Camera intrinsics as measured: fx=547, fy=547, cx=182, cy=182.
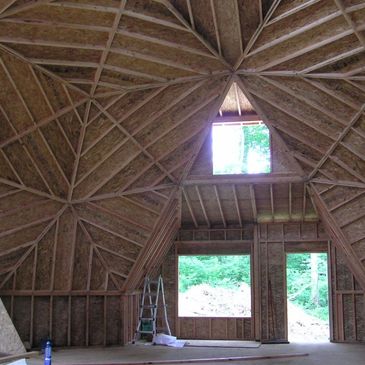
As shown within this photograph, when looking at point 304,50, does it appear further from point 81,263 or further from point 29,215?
point 81,263

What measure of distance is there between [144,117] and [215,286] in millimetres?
15452

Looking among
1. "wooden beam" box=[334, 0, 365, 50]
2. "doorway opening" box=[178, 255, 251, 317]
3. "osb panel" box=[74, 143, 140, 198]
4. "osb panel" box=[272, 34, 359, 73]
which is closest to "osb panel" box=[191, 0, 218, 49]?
"osb panel" box=[272, 34, 359, 73]

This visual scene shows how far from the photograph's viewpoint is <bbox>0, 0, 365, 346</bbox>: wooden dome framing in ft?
34.1

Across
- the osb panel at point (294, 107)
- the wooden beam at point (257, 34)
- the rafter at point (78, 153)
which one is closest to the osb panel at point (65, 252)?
the rafter at point (78, 153)

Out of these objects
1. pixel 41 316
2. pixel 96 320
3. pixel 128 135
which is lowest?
pixel 96 320

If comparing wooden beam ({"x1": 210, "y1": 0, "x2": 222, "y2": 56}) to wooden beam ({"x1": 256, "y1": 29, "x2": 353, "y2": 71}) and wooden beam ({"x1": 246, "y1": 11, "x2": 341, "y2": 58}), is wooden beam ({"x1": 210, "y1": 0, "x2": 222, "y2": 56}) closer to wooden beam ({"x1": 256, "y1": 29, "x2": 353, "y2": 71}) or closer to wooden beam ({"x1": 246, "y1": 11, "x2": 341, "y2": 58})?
wooden beam ({"x1": 246, "y1": 11, "x2": 341, "y2": 58})

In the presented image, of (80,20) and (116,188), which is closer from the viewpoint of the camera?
(80,20)

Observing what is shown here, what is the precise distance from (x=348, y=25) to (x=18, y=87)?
6.81 metres

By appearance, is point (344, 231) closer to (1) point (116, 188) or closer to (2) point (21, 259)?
(1) point (116, 188)

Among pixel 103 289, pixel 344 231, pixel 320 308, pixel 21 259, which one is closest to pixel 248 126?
pixel 344 231

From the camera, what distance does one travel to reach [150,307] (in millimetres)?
18344

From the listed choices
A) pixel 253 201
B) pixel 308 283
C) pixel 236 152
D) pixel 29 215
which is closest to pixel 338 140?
pixel 236 152

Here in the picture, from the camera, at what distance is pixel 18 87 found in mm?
11688

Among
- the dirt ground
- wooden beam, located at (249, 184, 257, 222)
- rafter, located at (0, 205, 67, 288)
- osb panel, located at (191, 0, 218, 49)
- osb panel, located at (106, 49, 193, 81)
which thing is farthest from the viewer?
the dirt ground
